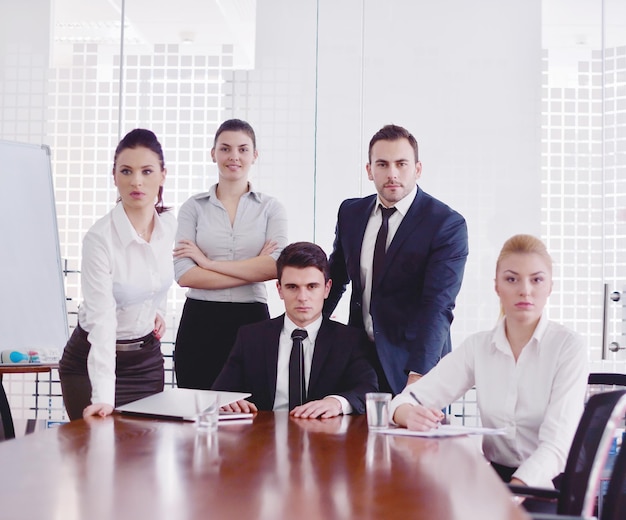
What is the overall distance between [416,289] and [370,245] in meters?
0.23

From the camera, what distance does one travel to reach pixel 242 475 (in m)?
1.42

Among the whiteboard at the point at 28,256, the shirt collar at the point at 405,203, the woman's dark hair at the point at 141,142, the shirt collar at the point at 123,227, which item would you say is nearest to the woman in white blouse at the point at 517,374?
the shirt collar at the point at 405,203

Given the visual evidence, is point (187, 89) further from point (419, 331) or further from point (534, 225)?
point (419, 331)

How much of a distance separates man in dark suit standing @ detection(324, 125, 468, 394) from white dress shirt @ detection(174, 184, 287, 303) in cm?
38

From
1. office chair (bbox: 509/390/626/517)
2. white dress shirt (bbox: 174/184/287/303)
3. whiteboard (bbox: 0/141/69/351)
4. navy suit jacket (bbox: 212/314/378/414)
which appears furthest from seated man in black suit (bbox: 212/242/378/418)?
whiteboard (bbox: 0/141/69/351)

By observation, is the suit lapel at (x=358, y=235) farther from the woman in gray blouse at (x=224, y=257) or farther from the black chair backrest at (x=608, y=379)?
the black chair backrest at (x=608, y=379)

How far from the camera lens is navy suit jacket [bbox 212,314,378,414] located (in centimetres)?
247

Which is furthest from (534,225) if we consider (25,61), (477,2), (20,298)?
(25,61)

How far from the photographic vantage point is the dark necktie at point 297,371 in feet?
8.07

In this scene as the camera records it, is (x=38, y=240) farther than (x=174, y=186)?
No

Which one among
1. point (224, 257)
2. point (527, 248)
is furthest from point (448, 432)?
point (224, 257)

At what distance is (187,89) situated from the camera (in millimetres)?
4633

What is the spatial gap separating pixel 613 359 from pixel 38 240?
10.1 ft

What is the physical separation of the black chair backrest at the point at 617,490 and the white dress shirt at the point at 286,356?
107 cm
